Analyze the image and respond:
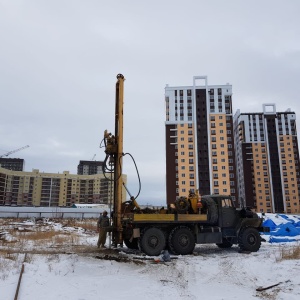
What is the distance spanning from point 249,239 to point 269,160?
93.3 m

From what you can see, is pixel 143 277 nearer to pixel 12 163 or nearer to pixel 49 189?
pixel 49 189

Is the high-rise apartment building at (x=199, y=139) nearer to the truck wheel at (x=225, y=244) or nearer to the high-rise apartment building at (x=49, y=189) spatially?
the high-rise apartment building at (x=49, y=189)

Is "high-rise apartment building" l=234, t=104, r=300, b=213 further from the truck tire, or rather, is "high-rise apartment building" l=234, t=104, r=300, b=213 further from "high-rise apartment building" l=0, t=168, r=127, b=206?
the truck tire

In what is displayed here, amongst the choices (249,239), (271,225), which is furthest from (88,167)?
(249,239)

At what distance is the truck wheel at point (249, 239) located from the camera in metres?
15.1

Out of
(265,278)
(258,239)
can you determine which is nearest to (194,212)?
(258,239)

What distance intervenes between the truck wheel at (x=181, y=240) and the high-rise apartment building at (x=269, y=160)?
299ft

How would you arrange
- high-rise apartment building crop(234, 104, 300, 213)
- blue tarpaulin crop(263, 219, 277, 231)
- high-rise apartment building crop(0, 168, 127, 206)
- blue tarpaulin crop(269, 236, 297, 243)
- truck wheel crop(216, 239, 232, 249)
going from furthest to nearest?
high-rise apartment building crop(0, 168, 127, 206)
high-rise apartment building crop(234, 104, 300, 213)
blue tarpaulin crop(263, 219, 277, 231)
blue tarpaulin crop(269, 236, 297, 243)
truck wheel crop(216, 239, 232, 249)

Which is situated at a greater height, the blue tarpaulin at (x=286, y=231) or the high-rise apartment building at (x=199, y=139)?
the high-rise apartment building at (x=199, y=139)

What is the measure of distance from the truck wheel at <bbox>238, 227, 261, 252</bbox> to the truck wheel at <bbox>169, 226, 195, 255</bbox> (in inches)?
102

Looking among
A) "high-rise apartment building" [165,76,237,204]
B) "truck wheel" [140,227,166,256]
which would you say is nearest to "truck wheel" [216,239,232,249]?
"truck wheel" [140,227,166,256]

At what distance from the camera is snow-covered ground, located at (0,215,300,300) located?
26.8 ft

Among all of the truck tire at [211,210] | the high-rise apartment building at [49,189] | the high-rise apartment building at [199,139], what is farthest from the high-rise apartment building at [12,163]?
the truck tire at [211,210]

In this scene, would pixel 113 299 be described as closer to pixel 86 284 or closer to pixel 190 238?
pixel 86 284
